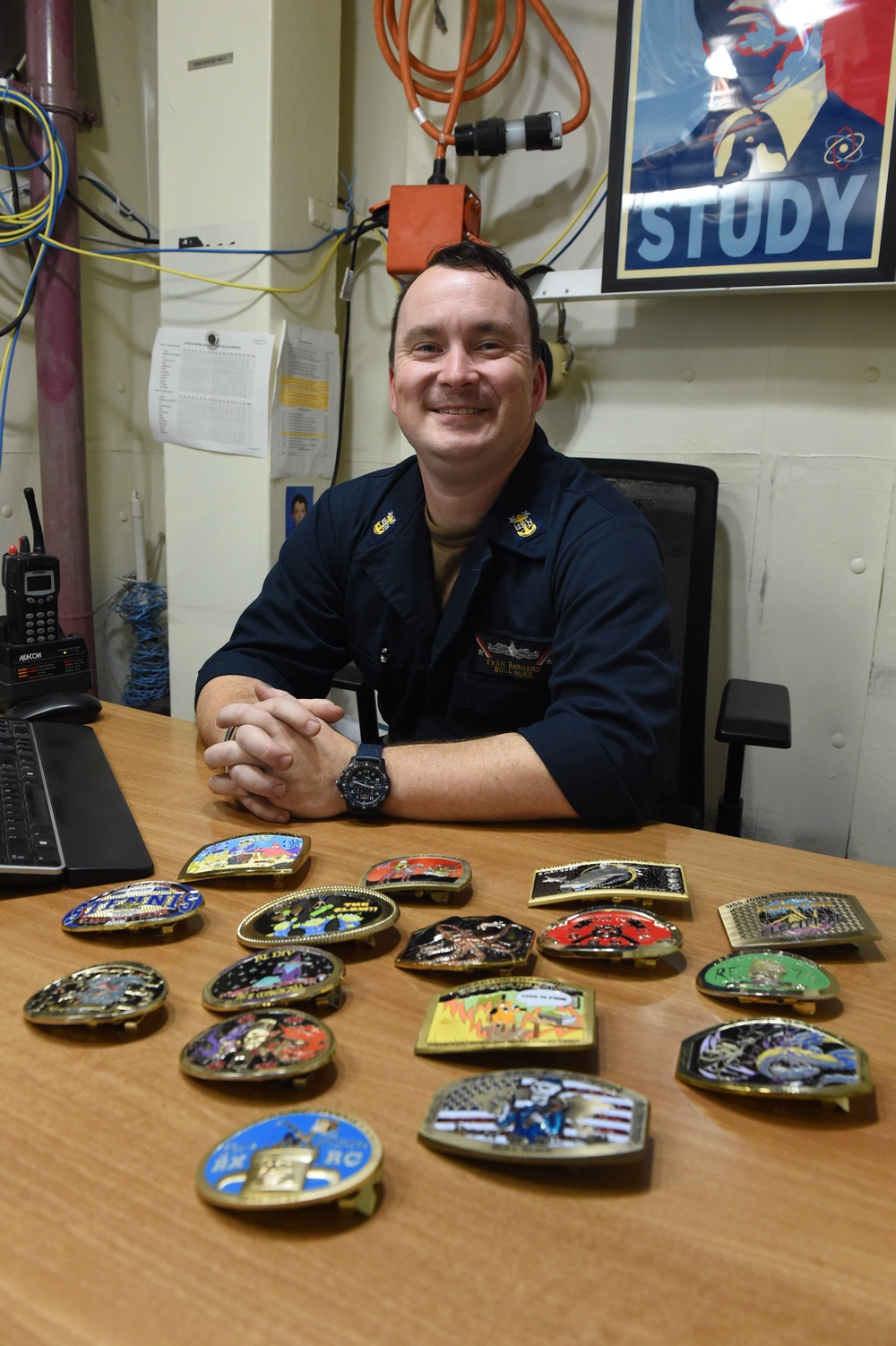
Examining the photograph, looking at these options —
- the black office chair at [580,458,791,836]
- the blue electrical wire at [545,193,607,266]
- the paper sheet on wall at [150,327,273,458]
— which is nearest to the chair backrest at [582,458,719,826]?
the black office chair at [580,458,791,836]

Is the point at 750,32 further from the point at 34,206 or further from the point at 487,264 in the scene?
the point at 34,206

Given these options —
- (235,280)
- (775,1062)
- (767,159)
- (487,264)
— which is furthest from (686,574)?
(235,280)

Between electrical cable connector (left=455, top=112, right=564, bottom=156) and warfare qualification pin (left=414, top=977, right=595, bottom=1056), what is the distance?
177 cm

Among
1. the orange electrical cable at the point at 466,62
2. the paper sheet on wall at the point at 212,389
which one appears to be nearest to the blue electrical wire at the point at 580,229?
the orange electrical cable at the point at 466,62

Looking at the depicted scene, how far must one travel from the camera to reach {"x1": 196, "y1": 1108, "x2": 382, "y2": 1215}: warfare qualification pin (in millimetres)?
440

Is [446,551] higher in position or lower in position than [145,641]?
higher

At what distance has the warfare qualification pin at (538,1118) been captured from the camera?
464 millimetres

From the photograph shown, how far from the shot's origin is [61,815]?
95 centimetres

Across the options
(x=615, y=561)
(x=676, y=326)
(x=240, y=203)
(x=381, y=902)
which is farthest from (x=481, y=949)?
(x=240, y=203)

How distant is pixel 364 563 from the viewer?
1.41 metres

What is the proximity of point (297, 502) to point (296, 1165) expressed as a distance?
189 centimetres

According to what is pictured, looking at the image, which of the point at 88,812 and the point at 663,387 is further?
the point at 663,387

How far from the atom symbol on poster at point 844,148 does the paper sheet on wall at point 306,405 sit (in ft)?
→ 3.80

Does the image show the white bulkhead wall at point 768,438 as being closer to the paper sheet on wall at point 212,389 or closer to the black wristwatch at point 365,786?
the paper sheet on wall at point 212,389
